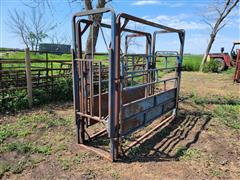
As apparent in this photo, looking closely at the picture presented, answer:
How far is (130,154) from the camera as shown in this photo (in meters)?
2.74

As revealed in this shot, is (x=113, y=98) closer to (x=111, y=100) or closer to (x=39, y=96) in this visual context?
(x=111, y=100)

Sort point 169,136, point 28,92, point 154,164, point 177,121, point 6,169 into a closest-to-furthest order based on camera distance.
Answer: point 6,169
point 154,164
point 169,136
point 177,121
point 28,92

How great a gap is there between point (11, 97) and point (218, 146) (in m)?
4.17

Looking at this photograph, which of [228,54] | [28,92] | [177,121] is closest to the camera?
[177,121]

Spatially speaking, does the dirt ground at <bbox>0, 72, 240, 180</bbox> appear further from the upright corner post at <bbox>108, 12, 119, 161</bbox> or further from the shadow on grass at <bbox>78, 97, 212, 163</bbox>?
the upright corner post at <bbox>108, 12, 119, 161</bbox>

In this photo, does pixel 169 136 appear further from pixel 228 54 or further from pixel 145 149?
Answer: pixel 228 54

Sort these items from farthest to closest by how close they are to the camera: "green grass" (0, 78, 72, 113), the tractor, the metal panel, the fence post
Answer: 1. the tractor
2. the fence post
3. "green grass" (0, 78, 72, 113)
4. the metal panel

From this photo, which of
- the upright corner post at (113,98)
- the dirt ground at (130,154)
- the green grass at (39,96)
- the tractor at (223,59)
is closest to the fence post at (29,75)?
the green grass at (39,96)

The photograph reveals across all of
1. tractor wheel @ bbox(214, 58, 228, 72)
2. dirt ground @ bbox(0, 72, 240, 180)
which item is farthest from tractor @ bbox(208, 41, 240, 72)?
dirt ground @ bbox(0, 72, 240, 180)

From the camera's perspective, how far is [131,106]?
2637 millimetres

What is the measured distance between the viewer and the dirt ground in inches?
91.7

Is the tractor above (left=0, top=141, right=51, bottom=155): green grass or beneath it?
above

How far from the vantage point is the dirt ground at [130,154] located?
2330 mm

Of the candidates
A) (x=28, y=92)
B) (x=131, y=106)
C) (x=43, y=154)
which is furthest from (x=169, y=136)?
(x=28, y=92)
